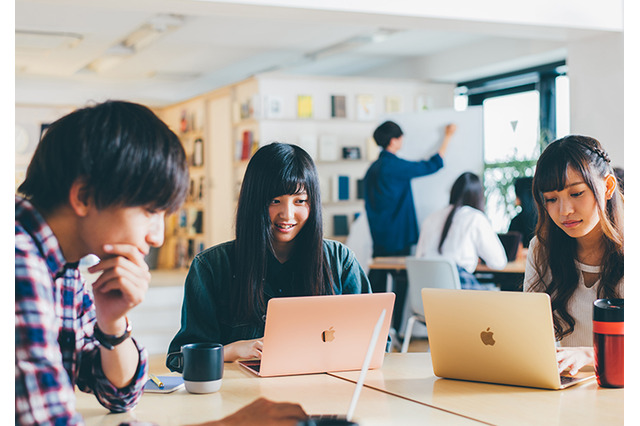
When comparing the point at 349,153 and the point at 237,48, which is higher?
the point at 237,48

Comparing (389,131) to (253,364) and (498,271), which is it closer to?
(498,271)

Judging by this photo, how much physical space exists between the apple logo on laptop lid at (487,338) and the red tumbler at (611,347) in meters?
0.23

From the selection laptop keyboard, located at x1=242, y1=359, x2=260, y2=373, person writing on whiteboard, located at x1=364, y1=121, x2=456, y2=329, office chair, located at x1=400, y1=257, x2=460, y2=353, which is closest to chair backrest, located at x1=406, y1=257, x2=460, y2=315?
office chair, located at x1=400, y1=257, x2=460, y2=353

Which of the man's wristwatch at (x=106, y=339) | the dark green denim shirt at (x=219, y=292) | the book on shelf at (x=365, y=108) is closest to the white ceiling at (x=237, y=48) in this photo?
the book on shelf at (x=365, y=108)

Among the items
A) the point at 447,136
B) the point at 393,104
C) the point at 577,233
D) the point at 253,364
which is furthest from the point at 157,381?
the point at 393,104

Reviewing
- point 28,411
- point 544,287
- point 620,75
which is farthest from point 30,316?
point 620,75

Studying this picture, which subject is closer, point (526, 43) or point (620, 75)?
point (620, 75)

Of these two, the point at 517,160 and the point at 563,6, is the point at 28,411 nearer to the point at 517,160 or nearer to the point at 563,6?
the point at 563,6

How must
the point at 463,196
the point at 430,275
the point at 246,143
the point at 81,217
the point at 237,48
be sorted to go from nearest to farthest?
the point at 81,217
the point at 430,275
the point at 463,196
the point at 246,143
the point at 237,48

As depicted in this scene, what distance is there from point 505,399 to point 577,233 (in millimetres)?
674

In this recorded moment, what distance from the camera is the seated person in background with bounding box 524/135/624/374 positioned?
6.64 ft

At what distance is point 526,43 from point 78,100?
5.56 m

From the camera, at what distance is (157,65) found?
27.9 feet

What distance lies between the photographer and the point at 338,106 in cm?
751
